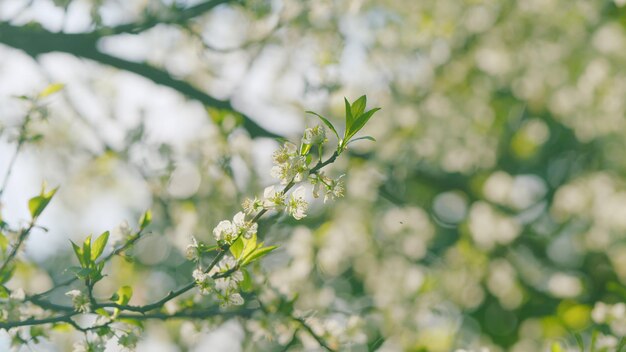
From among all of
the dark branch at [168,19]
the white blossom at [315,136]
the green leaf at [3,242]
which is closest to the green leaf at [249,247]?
the white blossom at [315,136]

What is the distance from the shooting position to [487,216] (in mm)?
6945

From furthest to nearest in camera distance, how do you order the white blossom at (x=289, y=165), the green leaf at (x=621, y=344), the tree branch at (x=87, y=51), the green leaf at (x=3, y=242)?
the tree branch at (x=87, y=51), the green leaf at (x=621, y=344), the green leaf at (x=3, y=242), the white blossom at (x=289, y=165)

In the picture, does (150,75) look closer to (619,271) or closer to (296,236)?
(296,236)

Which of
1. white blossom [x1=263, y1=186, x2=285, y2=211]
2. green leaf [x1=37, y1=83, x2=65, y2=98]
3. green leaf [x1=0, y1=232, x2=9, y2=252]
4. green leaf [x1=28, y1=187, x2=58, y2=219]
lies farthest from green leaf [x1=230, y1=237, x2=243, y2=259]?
green leaf [x1=37, y1=83, x2=65, y2=98]

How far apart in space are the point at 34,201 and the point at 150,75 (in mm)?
1508

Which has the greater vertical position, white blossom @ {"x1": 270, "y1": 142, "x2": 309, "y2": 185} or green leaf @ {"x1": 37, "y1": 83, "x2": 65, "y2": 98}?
white blossom @ {"x1": 270, "y1": 142, "x2": 309, "y2": 185}

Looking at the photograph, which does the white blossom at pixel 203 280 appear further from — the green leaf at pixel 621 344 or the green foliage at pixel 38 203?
the green leaf at pixel 621 344

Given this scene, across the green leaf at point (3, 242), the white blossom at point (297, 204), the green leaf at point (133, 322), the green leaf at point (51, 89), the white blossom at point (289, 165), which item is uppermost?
the white blossom at point (289, 165)

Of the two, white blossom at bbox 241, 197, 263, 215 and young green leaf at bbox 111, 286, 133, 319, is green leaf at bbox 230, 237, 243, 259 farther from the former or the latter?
young green leaf at bbox 111, 286, 133, 319

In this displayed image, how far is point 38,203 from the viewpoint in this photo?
1.82 meters

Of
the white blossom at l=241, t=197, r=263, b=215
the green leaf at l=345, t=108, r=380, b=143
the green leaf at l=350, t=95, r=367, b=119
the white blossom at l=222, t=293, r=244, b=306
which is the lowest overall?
the white blossom at l=222, t=293, r=244, b=306

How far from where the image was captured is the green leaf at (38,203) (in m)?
1.81

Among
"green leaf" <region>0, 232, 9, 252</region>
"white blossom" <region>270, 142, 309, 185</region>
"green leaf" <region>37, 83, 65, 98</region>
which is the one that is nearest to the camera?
"white blossom" <region>270, 142, 309, 185</region>

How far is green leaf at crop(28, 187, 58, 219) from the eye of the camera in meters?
1.81
